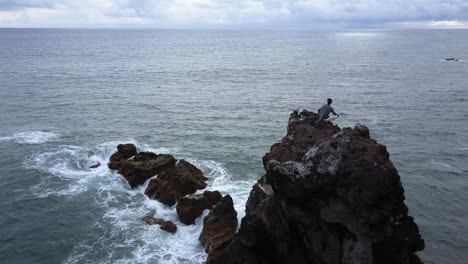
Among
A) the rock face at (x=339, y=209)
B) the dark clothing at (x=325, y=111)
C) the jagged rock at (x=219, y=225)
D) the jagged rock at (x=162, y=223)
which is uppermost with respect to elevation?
the dark clothing at (x=325, y=111)

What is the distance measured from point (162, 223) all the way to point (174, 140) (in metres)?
22.7

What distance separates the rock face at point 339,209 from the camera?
2069cm

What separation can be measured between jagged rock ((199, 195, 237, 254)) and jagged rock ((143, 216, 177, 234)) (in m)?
2.84

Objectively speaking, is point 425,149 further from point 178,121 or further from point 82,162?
point 82,162

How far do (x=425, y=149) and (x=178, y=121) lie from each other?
34.3 meters

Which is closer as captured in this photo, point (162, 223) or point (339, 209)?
point (339, 209)

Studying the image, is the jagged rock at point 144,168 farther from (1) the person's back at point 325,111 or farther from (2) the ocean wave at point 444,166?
(2) the ocean wave at point 444,166

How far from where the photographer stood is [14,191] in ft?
136

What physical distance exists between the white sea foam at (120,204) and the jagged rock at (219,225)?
0.90 m

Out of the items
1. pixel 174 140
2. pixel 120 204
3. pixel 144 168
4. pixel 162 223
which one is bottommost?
pixel 120 204

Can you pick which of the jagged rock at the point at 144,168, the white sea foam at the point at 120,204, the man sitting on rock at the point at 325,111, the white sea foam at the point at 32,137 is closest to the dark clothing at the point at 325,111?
the man sitting on rock at the point at 325,111

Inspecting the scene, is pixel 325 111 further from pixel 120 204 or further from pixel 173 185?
pixel 120 204

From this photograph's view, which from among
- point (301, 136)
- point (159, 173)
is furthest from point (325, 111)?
point (159, 173)

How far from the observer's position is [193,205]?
35469 millimetres
